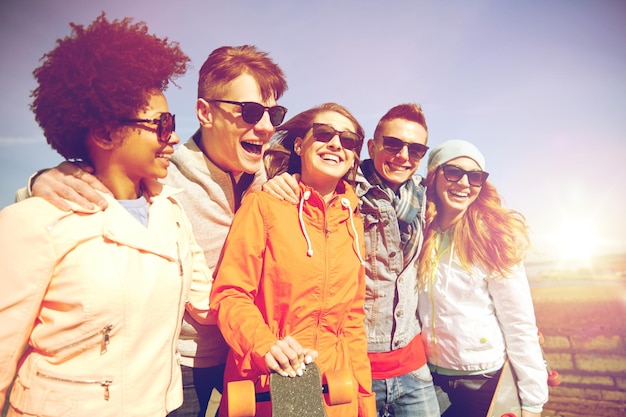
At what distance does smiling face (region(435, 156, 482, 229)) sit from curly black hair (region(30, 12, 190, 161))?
274 centimetres

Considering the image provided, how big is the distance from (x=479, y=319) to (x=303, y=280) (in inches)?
73.2

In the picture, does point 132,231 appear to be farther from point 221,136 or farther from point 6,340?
point 221,136

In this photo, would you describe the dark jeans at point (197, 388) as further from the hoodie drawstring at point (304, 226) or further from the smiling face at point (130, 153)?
the smiling face at point (130, 153)

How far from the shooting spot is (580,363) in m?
9.84

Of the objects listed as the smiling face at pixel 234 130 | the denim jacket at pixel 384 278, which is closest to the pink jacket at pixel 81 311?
the smiling face at pixel 234 130

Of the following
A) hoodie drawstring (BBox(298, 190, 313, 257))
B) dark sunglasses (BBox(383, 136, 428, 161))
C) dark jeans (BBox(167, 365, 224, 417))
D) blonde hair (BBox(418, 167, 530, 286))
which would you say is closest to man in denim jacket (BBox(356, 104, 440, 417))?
dark sunglasses (BBox(383, 136, 428, 161))

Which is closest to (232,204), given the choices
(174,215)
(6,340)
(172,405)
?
(174,215)

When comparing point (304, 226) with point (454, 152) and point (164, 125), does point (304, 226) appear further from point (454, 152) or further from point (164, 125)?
point (454, 152)

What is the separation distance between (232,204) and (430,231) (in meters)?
1.98

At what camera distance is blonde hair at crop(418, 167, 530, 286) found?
3.42m

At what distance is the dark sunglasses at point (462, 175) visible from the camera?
11.9 feet

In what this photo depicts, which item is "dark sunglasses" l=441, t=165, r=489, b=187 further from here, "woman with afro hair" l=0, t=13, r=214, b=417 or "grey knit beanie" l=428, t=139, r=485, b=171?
"woman with afro hair" l=0, t=13, r=214, b=417

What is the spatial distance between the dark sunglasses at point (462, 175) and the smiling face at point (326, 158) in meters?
1.27

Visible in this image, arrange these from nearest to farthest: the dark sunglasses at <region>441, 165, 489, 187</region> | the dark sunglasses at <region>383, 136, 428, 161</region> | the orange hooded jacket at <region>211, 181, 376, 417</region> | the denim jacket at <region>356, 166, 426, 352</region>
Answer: the orange hooded jacket at <region>211, 181, 376, 417</region>
the denim jacket at <region>356, 166, 426, 352</region>
the dark sunglasses at <region>383, 136, 428, 161</region>
the dark sunglasses at <region>441, 165, 489, 187</region>
